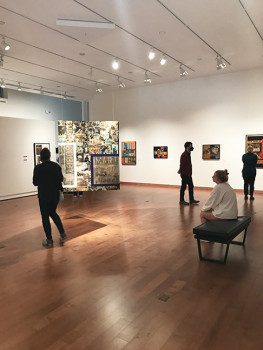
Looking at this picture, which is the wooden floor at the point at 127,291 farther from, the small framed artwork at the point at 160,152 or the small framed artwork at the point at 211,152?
the small framed artwork at the point at 160,152

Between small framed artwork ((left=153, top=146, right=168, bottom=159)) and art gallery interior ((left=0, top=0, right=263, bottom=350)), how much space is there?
17 centimetres

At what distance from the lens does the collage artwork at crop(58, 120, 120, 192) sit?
8.12m

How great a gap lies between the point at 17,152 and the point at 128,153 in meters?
4.97

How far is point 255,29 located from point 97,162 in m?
5.23

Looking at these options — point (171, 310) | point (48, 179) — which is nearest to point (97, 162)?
point (48, 179)

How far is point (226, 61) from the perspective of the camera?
29.1ft

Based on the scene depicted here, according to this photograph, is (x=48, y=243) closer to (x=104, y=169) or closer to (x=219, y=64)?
(x=104, y=169)

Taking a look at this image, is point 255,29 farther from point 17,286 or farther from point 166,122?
point 17,286

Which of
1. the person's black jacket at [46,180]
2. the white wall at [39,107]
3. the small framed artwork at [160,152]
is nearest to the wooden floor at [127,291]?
the person's black jacket at [46,180]

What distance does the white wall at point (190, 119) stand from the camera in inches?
396

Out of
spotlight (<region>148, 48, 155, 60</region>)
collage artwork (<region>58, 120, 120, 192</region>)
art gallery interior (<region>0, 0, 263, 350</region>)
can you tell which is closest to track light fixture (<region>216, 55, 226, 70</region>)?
art gallery interior (<region>0, 0, 263, 350</region>)

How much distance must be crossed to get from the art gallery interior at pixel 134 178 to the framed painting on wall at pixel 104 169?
0.75 meters

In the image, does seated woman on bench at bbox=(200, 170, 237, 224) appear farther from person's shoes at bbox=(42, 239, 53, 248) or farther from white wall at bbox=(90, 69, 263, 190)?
white wall at bbox=(90, 69, 263, 190)

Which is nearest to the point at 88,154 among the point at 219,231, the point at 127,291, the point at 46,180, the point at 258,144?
the point at 46,180
